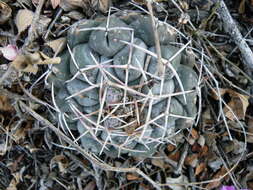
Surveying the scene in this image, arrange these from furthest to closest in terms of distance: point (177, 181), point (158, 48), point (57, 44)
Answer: point (177, 181)
point (57, 44)
point (158, 48)

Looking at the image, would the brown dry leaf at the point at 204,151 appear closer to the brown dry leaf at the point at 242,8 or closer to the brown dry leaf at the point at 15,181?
the brown dry leaf at the point at 242,8

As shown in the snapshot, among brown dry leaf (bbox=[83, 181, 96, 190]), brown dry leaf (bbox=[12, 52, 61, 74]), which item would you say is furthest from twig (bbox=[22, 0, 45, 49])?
brown dry leaf (bbox=[83, 181, 96, 190])

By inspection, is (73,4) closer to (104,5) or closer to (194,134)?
(104,5)

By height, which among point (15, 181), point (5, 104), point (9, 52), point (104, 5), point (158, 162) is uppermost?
point (104, 5)

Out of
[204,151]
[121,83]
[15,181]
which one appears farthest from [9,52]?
[204,151]

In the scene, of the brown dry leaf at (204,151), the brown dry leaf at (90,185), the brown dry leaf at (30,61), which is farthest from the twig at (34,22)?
the brown dry leaf at (204,151)

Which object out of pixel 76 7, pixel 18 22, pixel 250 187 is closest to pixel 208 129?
pixel 250 187

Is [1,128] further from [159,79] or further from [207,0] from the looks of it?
[207,0]
